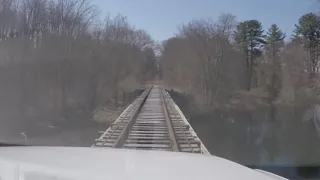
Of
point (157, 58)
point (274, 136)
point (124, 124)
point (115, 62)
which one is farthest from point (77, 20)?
point (274, 136)

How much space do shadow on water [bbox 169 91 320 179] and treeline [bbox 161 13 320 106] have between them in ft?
1.66

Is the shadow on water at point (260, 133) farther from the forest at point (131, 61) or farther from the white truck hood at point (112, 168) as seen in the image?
the white truck hood at point (112, 168)

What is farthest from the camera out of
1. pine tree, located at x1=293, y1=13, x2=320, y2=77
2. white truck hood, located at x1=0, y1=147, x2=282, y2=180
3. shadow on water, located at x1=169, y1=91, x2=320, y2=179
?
shadow on water, located at x1=169, y1=91, x2=320, y2=179

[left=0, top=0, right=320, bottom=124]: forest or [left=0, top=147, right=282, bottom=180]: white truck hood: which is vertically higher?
[left=0, top=0, right=320, bottom=124]: forest

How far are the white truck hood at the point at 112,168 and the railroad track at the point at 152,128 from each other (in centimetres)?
379

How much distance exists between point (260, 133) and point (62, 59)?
461cm

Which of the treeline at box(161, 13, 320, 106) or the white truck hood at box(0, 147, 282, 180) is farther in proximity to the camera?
the treeline at box(161, 13, 320, 106)

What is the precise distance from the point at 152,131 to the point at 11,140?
281 centimetres

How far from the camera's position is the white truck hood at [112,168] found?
2.56 meters

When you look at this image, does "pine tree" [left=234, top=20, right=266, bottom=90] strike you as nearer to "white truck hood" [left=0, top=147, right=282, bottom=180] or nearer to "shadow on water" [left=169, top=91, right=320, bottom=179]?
"shadow on water" [left=169, top=91, right=320, bottom=179]

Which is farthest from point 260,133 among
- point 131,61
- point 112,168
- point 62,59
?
point 112,168

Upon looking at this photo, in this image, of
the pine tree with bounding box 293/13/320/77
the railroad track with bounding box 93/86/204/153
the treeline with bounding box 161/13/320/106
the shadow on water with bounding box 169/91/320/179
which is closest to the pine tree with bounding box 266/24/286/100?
the treeline with bounding box 161/13/320/106

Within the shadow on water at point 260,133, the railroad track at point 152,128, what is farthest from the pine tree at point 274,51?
the railroad track at point 152,128

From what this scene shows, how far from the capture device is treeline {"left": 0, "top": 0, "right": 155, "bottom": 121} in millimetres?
7984
